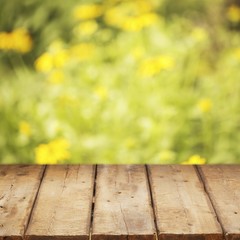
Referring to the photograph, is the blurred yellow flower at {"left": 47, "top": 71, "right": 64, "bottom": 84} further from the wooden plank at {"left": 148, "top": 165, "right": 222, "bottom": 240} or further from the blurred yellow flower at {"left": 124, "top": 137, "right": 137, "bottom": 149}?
the wooden plank at {"left": 148, "top": 165, "right": 222, "bottom": 240}

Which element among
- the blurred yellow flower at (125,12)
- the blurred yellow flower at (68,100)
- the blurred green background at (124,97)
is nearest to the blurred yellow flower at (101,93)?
the blurred green background at (124,97)

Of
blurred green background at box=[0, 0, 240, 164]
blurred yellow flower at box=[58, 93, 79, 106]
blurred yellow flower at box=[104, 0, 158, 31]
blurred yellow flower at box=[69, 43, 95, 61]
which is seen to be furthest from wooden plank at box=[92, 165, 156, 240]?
blurred yellow flower at box=[104, 0, 158, 31]

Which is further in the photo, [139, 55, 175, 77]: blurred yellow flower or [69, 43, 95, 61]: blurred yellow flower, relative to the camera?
[69, 43, 95, 61]: blurred yellow flower

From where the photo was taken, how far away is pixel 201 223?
5.98ft

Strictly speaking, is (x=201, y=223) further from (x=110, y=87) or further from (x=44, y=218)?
(x=110, y=87)

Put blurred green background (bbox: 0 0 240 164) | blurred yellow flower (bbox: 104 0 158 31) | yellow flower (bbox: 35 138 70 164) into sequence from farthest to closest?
blurred yellow flower (bbox: 104 0 158 31) < blurred green background (bbox: 0 0 240 164) < yellow flower (bbox: 35 138 70 164)

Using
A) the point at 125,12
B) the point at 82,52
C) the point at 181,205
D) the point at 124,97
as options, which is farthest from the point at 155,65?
the point at 181,205

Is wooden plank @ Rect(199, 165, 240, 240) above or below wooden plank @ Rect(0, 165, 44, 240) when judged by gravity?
below

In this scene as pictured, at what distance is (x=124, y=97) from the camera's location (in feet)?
10.8

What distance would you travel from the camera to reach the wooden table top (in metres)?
1.77

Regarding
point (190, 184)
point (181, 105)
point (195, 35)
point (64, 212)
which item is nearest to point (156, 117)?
point (181, 105)

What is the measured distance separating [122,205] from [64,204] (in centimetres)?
17

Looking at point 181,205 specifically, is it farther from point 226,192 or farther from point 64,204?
point 64,204

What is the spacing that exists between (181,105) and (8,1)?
5.07 ft
